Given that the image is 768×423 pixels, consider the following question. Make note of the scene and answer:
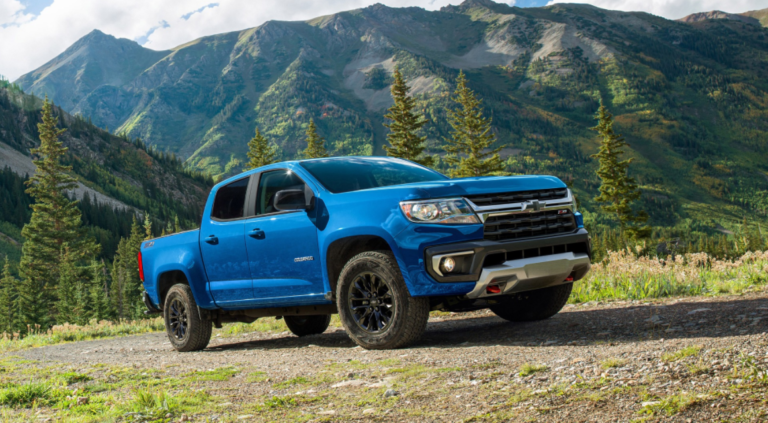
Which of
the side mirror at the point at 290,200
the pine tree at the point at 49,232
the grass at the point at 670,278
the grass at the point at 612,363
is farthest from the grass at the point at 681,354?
the pine tree at the point at 49,232

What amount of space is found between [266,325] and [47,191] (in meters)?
75.2

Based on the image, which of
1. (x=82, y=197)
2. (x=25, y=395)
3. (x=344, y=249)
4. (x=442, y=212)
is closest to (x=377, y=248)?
(x=344, y=249)

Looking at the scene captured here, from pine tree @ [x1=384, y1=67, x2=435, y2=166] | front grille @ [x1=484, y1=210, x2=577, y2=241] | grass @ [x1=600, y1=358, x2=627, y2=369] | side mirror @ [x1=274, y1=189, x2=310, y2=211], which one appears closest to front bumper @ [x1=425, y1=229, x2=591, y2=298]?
front grille @ [x1=484, y1=210, x2=577, y2=241]

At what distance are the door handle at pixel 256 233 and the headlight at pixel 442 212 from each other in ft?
6.84

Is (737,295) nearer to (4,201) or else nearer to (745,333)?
(745,333)

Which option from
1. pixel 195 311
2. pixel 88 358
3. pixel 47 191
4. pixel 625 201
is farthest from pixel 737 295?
pixel 47 191

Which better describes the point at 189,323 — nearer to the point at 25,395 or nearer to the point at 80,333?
Result: the point at 25,395

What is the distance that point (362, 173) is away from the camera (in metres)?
6.83

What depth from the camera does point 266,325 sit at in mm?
10875

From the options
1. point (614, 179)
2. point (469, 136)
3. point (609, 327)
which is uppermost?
point (469, 136)

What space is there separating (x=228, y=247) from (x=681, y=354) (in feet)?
16.6

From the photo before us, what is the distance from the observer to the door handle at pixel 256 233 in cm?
670

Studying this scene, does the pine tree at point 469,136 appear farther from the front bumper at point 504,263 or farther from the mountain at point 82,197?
the mountain at point 82,197

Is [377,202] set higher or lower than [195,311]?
higher
